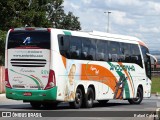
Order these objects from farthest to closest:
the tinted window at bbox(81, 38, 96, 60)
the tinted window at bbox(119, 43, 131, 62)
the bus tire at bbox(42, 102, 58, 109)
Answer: the tinted window at bbox(119, 43, 131, 62) < the bus tire at bbox(42, 102, 58, 109) < the tinted window at bbox(81, 38, 96, 60)

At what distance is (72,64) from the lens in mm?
23219

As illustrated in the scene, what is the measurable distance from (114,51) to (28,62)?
5.84 m

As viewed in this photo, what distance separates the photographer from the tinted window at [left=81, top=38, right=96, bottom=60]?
24.2 m

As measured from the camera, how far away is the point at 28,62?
2244cm

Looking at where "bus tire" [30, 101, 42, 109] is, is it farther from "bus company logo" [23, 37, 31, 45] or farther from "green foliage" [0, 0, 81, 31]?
"green foliage" [0, 0, 81, 31]

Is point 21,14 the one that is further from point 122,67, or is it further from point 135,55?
point 122,67

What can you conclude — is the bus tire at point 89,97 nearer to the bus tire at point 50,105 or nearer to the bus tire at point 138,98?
the bus tire at point 50,105

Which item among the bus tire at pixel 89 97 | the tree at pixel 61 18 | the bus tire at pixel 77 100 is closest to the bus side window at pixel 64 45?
the bus tire at pixel 77 100

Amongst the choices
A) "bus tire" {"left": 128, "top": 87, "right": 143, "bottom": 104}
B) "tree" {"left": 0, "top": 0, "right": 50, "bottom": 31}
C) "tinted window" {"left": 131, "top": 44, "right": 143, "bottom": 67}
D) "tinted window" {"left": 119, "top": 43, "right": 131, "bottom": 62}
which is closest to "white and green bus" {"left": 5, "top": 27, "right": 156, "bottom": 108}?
"tinted window" {"left": 119, "top": 43, "right": 131, "bottom": 62}

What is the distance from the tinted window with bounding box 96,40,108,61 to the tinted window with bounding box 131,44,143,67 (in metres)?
3.15

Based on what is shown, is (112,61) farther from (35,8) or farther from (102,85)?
(35,8)

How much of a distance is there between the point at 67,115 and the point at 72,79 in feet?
12.7

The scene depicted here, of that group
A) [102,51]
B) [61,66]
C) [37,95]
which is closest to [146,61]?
[102,51]

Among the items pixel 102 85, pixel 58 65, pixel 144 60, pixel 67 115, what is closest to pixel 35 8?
pixel 144 60
